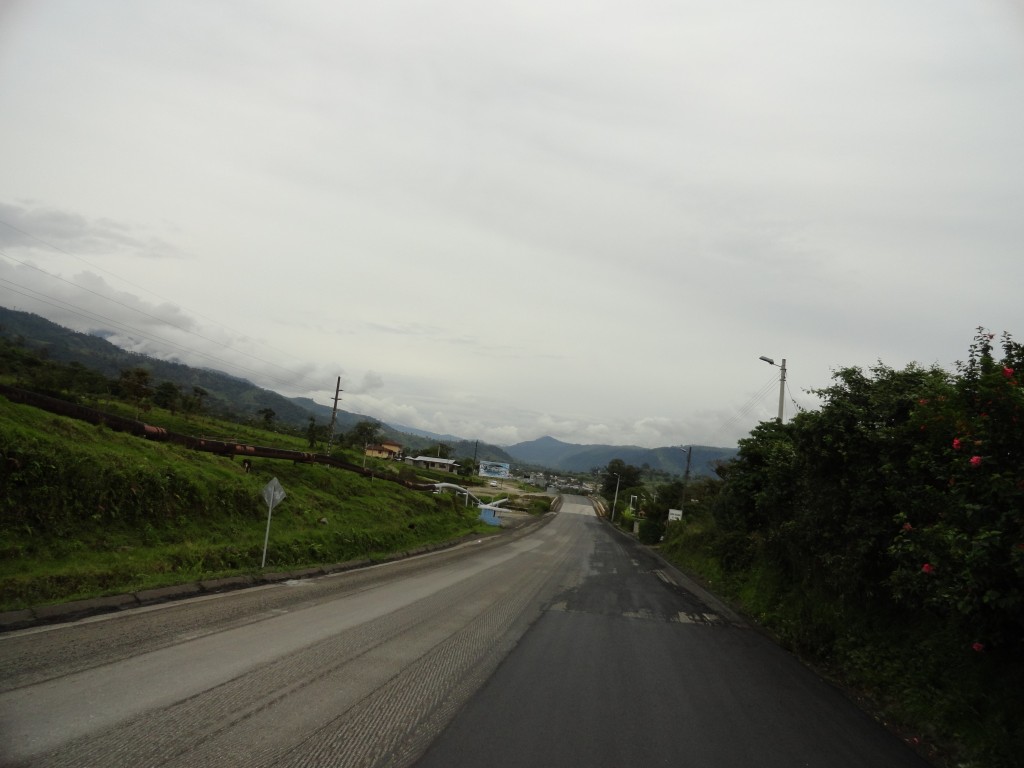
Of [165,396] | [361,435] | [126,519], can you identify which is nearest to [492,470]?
[361,435]

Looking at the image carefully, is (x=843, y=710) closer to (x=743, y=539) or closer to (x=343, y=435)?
(x=743, y=539)

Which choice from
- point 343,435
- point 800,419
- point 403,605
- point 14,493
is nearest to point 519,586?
point 403,605

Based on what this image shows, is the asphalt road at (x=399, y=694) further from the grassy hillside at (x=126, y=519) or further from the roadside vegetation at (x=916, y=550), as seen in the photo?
the grassy hillside at (x=126, y=519)

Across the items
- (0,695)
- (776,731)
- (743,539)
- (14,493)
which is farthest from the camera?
(743,539)

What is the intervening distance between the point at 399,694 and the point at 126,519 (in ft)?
32.9

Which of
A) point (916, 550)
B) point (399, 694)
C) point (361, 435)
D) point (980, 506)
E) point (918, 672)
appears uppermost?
point (980, 506)

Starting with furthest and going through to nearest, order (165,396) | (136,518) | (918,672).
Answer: (165,396), (136,518), (918,672)

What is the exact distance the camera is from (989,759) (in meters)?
5.96

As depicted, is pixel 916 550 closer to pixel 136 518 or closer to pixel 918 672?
pixel 918 672

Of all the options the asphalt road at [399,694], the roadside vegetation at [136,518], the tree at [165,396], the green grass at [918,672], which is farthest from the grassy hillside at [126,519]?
the tree at [165,396]

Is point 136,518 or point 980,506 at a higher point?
point 980,506

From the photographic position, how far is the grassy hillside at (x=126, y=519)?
33.6 feet

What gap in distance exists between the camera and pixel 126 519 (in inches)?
518

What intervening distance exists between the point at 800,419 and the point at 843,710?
23.7ft
